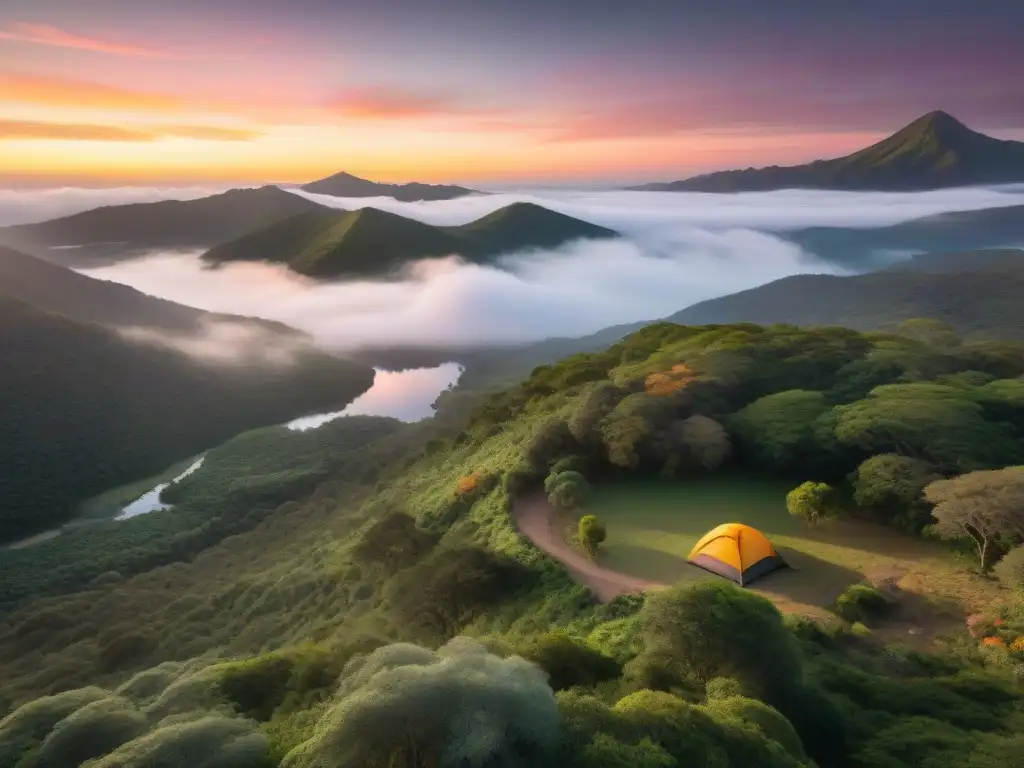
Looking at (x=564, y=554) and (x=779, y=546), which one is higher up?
(x=779, y=546)

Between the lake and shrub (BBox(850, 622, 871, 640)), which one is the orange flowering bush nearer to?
shrub (BBox(850, 622, 871, 640))

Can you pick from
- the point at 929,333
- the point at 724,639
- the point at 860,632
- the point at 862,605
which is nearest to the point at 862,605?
the point at 862,605

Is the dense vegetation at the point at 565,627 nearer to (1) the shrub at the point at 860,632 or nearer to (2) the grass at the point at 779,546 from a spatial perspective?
(1) the shrub at the point at 860,632

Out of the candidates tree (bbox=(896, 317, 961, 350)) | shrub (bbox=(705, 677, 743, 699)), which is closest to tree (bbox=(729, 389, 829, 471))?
shrub (bbox=(705, 677, 743, 699))

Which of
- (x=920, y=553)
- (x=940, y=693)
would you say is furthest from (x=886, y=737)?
(x=920, y=553)

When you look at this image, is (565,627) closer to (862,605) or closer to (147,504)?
(862,605)

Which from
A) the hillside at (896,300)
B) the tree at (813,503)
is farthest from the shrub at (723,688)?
the hillside at (896,300)
